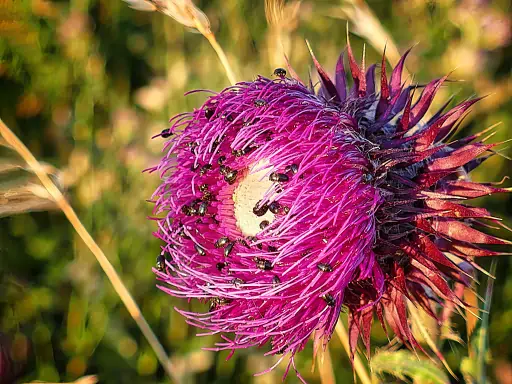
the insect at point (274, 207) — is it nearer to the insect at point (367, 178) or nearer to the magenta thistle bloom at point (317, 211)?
the magenta thistle bloom at point (317, 211)

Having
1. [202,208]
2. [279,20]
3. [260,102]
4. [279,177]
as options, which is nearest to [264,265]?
[279,177]

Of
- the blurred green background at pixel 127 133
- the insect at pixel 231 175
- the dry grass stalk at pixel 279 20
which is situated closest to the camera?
the insect at pixel 231 175

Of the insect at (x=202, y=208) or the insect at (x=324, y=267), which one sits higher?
the insect at (x=202, y=208)

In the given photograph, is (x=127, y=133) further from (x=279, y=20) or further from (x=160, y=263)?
(x=160, y=263)

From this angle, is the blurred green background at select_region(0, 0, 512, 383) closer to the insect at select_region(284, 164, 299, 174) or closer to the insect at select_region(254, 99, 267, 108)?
the insect at select_region(254, 99, 267, 108)

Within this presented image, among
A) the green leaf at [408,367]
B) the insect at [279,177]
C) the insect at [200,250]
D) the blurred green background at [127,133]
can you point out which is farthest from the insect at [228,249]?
the blurred green background at [127,133]

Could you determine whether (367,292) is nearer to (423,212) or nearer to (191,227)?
(423,212)

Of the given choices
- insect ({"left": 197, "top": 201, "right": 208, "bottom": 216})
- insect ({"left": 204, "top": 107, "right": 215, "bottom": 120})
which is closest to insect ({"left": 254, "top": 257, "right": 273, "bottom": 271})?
insect ({"left": 197, "top": 201, "right": 208, "bottom": 216})

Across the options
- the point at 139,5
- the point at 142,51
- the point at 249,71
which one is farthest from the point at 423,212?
the point at 142,51
